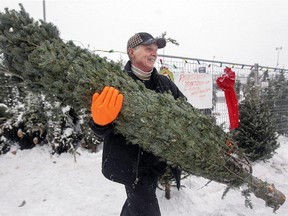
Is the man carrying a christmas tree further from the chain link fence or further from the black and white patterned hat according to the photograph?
the chain link fence

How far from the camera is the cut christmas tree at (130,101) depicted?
1.91 metres

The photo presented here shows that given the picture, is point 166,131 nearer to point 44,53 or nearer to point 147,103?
point 147,103

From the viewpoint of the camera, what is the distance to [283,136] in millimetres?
7527

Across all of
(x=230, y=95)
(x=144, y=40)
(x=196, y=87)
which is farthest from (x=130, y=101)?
(x=196, y=87)

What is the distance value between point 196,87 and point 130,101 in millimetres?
3273

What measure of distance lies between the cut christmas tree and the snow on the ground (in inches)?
36.9

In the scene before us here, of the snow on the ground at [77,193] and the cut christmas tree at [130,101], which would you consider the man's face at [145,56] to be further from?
the snow on the ground at [77,193]

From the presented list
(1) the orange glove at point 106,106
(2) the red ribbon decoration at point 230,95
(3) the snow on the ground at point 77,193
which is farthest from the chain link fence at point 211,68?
(1) the orange glove at point 106,106

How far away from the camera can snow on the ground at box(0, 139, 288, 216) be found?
11.3 feet

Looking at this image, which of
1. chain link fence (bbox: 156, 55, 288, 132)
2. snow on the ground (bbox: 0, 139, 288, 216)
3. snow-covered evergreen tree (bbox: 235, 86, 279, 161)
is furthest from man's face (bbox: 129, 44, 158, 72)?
snow-covered evergreen tree (bbox: 235, 86, 279, 161)

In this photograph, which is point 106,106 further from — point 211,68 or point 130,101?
point 211,68

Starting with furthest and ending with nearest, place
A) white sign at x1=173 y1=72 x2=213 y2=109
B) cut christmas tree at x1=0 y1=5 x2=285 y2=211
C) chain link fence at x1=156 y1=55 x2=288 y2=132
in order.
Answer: chain link fence at x1=156 y1=55 x2=288 y2=132
white sign at x1=173 y1=72 x2=213 y2=109
cut christmas tree at x1=0 y1=5 x2=285 y2=211

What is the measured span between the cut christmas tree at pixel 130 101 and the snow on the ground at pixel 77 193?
938mm

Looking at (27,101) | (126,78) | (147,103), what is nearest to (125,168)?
(147,103)
